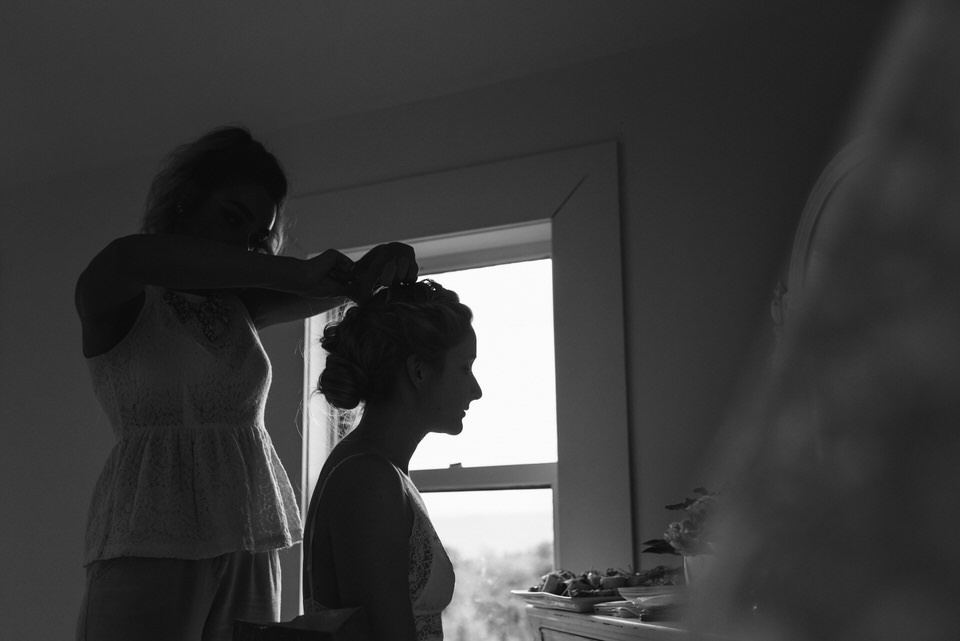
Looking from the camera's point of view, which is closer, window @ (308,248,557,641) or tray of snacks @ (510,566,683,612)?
tray of snacks @ (510,566,683,612)

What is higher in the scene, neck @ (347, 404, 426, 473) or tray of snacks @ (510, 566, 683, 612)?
neck @ (347, 404, 426, 473)

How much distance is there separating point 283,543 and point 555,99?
1522mm

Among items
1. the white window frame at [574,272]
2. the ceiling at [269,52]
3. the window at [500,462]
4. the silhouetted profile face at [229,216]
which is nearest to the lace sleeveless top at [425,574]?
the silhouetted profile face at [229,216]

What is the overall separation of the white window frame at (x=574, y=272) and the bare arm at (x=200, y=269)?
112 centimetres

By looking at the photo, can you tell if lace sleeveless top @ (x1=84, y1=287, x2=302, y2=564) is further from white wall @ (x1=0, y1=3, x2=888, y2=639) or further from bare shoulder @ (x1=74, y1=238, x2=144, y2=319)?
white wall @ (x1=0, y1=3, x2=888, y2=639)

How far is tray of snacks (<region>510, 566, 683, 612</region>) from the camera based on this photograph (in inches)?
63.6

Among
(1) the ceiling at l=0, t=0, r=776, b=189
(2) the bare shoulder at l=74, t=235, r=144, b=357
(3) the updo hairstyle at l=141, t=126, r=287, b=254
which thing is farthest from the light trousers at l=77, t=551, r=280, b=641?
(1) the ceiling at l=0, t=0, r=776, b=189

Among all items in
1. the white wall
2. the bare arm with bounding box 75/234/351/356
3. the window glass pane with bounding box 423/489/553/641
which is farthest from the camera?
the window glass pane with bounding box 423/489/553/641

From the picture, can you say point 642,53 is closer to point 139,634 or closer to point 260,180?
point 260,180

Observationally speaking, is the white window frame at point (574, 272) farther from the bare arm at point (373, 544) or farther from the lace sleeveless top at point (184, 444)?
the bare arm at point (373, 544)

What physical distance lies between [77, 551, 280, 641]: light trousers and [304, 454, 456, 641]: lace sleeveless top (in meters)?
0.24

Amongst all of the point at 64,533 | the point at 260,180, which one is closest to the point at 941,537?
the point at 260,180

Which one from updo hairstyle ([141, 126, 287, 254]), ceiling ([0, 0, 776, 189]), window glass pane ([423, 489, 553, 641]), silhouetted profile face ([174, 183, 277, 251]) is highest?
ceiling ([0, 0, 776, 189])

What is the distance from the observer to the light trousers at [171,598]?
1280 mm
